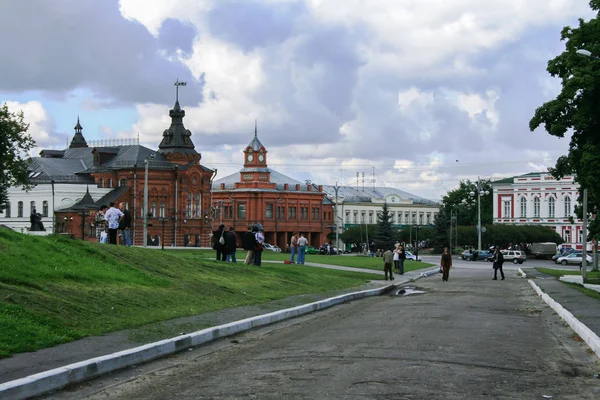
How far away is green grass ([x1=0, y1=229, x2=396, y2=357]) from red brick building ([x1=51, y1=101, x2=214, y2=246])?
7715 centimetres

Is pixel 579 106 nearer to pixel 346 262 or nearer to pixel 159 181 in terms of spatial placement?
pixel 346 262

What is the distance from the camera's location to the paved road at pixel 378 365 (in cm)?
983

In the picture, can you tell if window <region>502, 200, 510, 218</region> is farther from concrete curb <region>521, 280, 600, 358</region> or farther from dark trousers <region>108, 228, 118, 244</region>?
concrete curb <region>521, 280, 600, 358</region>

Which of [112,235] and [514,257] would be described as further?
[514,257]

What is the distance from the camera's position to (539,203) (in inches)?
5305

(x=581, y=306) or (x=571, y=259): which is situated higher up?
(x=581, y=306)

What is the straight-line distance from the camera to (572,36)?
121 feet

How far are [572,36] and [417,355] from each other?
91.1 ft

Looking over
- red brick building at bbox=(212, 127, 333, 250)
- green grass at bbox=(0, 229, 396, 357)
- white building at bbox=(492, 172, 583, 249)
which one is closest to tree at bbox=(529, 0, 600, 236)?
green grass at bbox=(0, 229, 396, 357)

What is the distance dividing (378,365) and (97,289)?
8094 mm

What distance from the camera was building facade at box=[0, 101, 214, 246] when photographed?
4146 inches

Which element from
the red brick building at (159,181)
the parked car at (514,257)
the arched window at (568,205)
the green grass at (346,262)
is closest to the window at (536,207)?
the arched window at (568,205)

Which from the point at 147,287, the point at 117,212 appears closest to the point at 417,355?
the point at 147,287

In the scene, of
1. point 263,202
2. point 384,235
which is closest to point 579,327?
point 384,235
